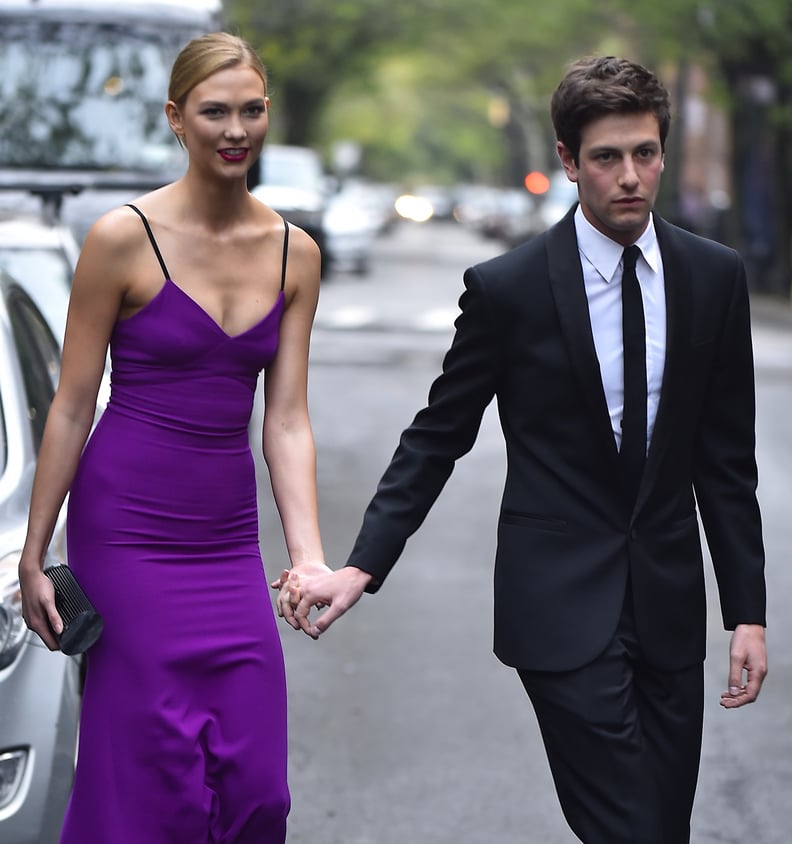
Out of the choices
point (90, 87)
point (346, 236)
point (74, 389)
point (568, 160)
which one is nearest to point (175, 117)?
point (74, 389)

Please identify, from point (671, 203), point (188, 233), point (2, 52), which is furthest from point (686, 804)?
point (671, 203)

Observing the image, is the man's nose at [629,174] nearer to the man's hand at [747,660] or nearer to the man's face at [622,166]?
the man's face at [622,166]

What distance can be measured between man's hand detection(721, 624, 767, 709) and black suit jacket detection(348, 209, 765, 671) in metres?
0.03

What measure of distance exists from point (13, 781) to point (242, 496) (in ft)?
3.53

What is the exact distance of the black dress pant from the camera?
10.6 ft

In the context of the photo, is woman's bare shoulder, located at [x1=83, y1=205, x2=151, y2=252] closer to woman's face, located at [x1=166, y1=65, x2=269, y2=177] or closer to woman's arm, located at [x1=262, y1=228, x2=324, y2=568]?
woman's face, located at [x1=166, y1=65, x2=269, y2=177]

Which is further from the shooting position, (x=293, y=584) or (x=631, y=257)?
(x=293, y=584)

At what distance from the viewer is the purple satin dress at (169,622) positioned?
3275 mm

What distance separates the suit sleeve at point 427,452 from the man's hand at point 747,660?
0.65m

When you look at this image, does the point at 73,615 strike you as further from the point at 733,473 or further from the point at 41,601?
the point at 733,473

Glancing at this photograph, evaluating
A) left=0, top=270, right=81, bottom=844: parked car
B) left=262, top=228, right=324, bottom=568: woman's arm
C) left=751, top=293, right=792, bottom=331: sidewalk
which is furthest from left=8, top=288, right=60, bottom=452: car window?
left=751, top=293, right=792, bottom=331: sidewalk

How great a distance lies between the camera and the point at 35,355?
5379mm

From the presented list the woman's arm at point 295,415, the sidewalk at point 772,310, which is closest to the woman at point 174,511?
the woman's arm at point 295,415

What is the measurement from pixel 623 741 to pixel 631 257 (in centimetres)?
89
